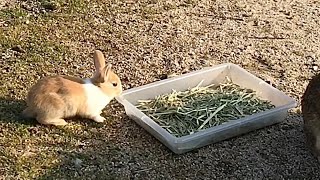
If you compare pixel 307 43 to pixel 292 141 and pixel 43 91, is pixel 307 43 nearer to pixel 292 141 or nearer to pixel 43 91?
pixel 292 141

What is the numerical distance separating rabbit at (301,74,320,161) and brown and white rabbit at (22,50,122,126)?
102 centimetres

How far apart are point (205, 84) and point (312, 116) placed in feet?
3.01

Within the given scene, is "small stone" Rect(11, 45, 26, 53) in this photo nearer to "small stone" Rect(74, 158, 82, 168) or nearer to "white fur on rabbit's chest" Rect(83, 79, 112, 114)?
"white fur on rabbit's chest" Rect(83, 79, 112, 114)

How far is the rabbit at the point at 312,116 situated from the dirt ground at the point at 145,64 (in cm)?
16

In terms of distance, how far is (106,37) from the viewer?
4.77 m

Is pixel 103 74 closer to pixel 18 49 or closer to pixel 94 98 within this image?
pixel 94 98

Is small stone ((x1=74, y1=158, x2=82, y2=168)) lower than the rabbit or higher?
lower

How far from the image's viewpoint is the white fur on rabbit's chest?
365cm

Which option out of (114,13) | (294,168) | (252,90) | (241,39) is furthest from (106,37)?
(294,168)

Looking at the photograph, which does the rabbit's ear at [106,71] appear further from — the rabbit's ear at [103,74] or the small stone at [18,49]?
the small stone at [18,49]

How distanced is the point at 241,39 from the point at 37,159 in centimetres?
192

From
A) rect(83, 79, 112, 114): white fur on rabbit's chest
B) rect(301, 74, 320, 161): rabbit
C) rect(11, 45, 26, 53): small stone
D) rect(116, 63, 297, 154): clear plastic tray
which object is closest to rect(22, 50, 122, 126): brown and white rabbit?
rect(83, 79, 112, 114): white fur on rabbit's chest

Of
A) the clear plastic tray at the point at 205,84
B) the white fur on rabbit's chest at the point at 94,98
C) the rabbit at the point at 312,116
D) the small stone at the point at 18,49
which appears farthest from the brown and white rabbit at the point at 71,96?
the rabbit at the point at 312,116

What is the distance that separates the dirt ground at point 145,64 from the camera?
339 cm
